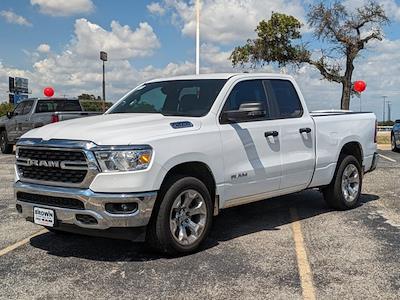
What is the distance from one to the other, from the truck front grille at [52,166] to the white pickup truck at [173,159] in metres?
0.01

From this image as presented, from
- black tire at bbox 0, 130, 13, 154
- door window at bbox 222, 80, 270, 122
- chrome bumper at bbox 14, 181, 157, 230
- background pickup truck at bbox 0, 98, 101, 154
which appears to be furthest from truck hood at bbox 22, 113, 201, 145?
black tire at bbox 0, 130, 13, 154

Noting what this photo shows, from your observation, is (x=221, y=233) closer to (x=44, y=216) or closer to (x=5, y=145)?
(x=44, y=216)

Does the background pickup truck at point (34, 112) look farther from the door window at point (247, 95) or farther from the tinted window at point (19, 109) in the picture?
the door window at point (247, 95)

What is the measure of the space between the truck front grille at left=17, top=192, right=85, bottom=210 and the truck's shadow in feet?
2.07

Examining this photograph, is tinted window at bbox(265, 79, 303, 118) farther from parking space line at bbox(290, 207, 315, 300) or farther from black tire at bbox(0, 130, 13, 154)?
black tire at bbox(0, 130, 13, 154)

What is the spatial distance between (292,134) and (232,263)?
2.21 m

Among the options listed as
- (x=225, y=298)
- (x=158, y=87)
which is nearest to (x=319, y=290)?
(x=225, y=298)

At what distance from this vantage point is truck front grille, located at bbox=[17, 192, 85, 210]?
5.30 meters

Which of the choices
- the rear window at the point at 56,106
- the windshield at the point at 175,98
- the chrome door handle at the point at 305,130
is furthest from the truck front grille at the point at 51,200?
the rear window at the point at 56,106

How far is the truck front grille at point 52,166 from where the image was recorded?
529 centimetres

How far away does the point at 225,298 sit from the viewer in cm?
450

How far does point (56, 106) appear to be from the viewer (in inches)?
691

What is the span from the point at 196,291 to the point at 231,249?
4.56 ft

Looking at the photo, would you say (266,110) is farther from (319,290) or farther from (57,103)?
(57,103)
